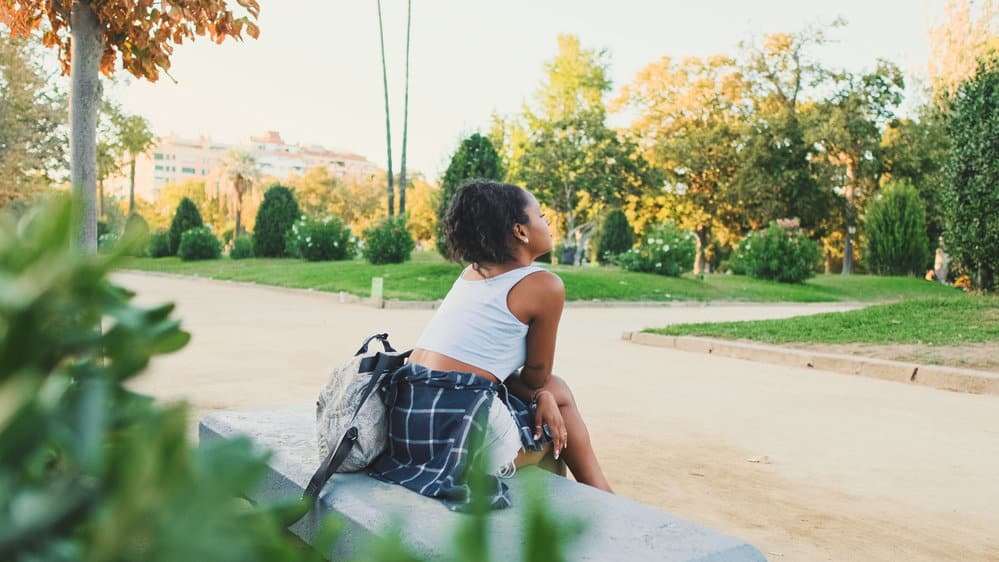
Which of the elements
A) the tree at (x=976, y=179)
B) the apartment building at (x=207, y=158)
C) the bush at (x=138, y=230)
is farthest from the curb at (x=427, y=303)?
the apartment building at (x=207, y=158)

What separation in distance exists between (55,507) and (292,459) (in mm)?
2977

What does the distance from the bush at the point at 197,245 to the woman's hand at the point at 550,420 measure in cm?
3461

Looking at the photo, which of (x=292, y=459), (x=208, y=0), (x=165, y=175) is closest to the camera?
(x=292, y=459)

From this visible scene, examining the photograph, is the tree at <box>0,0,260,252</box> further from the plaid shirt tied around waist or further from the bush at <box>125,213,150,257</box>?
the bush at <box>125,213,150,257</box>

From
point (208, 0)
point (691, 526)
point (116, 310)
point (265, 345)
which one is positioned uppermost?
point (208, 0)

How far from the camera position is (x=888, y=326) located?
11.7 meters

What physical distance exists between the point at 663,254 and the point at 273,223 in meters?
16.7

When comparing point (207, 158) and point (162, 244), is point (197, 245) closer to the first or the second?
point (162, 244)

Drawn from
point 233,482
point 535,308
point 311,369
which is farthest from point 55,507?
point 311,369

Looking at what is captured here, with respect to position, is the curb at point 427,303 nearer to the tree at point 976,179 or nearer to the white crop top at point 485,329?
the tree at point 976,179

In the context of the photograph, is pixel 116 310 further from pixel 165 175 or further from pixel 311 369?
pixel 165 175

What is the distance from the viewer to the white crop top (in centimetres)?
336

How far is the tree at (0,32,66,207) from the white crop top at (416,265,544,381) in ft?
92.7

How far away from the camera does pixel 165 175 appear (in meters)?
178
